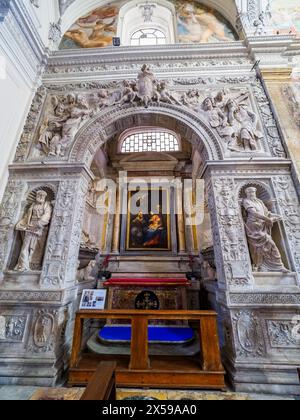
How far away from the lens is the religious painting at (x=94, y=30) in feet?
23.5

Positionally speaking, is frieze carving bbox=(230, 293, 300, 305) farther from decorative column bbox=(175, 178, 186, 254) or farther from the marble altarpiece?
decorative column bbox=(175, 178, 186, 254)

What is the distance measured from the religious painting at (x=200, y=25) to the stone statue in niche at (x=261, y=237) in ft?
20.7

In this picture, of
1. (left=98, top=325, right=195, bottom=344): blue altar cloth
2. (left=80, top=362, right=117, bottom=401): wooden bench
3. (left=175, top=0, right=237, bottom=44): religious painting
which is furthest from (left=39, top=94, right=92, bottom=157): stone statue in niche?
(left=175, top=0, right=237, bottom=44): religious painting

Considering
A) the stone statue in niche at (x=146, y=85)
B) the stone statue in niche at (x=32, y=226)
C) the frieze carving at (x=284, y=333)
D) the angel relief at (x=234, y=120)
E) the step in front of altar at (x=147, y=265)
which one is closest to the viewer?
the frieze carving at (x=284, y=333)

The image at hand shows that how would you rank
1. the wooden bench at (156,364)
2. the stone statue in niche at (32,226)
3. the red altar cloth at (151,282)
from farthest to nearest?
1. the red altar cloth at (151,282)
2. the stone statue in niche at (32,226)
3. the wooden bench at (156,364)

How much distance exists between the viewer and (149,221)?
24.4 feet

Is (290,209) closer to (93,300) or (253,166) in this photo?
(253,166)

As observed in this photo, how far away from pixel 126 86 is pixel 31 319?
613 centimetres

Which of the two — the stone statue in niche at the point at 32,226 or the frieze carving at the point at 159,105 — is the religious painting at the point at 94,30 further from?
the stone statue in niche at the point at 32,226

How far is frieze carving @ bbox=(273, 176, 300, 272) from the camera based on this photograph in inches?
154

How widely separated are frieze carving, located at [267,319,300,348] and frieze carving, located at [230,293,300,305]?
0.32 meters

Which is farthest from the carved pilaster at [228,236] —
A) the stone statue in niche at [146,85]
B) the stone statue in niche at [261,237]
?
the stone statue in niche at [146,85]

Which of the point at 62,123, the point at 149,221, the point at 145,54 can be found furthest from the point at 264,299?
the point at 145,54
